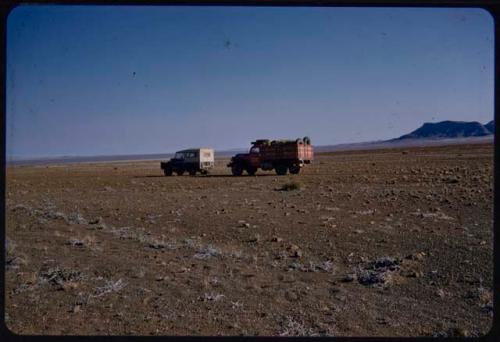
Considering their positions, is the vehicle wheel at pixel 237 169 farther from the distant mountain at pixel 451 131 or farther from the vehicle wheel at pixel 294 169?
the distant mountain at pixel 451 131

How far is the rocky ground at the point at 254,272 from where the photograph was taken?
16.2ft

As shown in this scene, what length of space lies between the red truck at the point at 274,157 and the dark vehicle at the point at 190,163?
268 cm

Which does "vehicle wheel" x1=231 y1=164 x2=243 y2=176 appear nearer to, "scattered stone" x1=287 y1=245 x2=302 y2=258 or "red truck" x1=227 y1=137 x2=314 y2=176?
"red truck" x1=227 y1=137 x2=314 y2=176

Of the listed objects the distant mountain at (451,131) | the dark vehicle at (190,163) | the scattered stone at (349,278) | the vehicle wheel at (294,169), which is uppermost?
the distant mountain at (451,131)

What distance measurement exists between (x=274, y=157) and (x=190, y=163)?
→ 5520 mm

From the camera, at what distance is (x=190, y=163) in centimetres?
3188

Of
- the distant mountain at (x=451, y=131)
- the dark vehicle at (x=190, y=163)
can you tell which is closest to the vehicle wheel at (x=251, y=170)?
the dark vehicle at (x=190, y=163)

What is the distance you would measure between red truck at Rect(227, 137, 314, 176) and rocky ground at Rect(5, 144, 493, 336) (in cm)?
1603

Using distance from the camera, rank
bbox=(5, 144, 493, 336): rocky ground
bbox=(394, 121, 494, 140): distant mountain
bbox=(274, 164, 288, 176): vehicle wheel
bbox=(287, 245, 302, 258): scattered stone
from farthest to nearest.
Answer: bbox=(394, 121, 494, 140): distant mountain → bbox=(274, 164, 288, 176): vehicle wheel → bbox=(287, 245, 302, 258): scattered stone → bbox=(5, 144, 493, 336): rocky ground

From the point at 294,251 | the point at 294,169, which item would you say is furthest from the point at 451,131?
the point at 294,251

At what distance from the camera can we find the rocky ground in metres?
4.94

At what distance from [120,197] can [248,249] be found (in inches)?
399

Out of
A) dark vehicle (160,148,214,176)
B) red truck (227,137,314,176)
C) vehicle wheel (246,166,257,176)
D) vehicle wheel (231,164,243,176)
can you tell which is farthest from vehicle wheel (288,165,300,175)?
dark vehicle (160,148,214,176)

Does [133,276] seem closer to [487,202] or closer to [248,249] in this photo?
[248,249]
